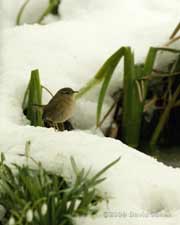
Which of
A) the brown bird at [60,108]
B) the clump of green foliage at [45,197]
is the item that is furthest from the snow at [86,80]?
the brown bird at [60,108]

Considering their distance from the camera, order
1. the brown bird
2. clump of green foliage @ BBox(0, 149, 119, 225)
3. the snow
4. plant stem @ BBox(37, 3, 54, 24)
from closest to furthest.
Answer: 1. clump of green foliage @ BBox(0, 149, 119, 225)
2. the snow
3. the brown bird
4. plant stem @ BBox(37, 3, 54, 24)

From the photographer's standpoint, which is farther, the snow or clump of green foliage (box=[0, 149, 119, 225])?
the snow

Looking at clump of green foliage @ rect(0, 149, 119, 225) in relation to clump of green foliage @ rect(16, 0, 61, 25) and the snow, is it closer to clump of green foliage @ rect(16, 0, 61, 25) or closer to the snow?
the snow

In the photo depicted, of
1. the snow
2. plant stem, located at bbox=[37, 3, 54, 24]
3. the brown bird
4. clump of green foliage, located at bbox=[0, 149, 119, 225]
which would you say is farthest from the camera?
plant stem, located at bbox=[37, 3, 54, 24]

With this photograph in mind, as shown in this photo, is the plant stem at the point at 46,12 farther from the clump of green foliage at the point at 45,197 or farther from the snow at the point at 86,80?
the clump of green foliage at the point at 45,197

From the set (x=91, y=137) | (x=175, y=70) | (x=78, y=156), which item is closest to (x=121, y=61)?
(x=175, y=70)

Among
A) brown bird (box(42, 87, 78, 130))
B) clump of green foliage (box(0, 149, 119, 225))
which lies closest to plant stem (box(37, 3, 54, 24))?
brown bird (box(42, 87, 78, 130))

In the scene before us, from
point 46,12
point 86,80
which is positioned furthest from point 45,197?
point 46,12

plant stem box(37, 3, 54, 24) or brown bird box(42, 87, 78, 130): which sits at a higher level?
plant stem box(37, 3, 54, 24)
